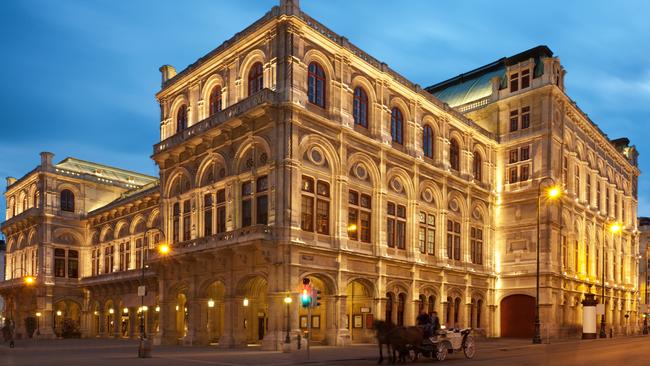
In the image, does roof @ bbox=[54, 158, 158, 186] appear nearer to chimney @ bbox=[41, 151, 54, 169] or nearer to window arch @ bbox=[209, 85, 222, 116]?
chimney @ bbox=[41, 151, 54, 169]

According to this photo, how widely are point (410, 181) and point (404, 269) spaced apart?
20.4ft

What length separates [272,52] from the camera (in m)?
34.7

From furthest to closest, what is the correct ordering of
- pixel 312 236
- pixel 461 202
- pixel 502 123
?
pixel 502 123, pixel 461 202, pixel 312 236

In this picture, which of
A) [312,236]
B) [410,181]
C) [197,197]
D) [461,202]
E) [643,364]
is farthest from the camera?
[461,202]

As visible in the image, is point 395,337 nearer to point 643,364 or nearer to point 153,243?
point 643,364

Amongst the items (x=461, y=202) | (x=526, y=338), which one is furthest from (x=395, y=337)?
(x=526, y=338)

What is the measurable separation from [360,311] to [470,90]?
29.0 meters

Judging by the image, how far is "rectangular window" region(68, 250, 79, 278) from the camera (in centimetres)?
6369

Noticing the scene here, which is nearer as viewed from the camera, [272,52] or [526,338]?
[272,52]

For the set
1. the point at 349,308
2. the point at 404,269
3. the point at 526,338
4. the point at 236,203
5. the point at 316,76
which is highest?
the point at 316,76

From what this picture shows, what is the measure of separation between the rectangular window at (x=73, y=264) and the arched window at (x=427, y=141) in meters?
40.8

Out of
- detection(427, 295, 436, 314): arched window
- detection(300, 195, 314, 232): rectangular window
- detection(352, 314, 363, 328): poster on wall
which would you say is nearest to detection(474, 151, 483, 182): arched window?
detection(427, 295, 436, 314): arched window

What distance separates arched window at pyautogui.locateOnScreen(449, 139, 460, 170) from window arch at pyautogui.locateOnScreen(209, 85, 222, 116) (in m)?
19.0

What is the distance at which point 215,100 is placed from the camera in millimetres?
40188
